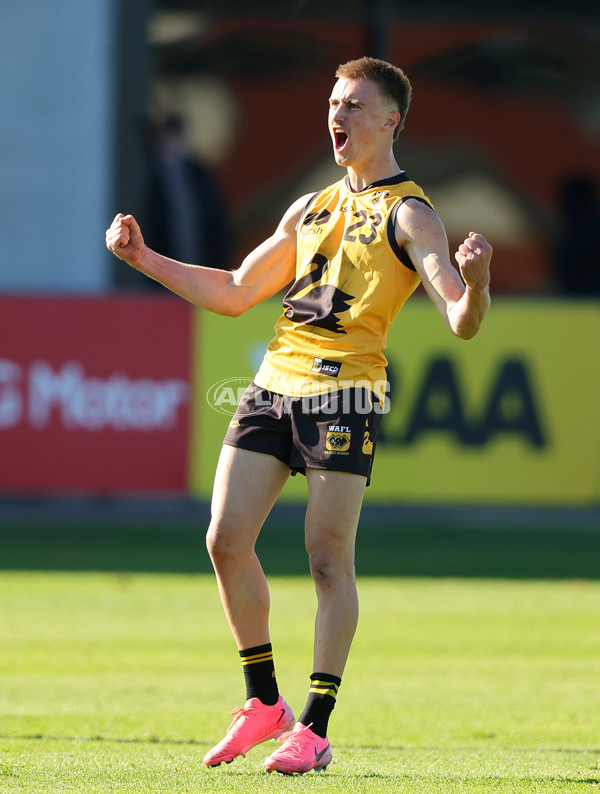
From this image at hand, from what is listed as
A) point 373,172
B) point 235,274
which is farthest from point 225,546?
point 373,172

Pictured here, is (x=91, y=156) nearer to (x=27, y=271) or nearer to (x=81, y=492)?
(x=27, y=271)

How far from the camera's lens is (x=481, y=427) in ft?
40.9

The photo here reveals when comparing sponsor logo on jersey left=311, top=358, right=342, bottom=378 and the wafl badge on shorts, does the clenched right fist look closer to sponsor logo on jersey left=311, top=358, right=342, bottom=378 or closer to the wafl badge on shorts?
sponsor logo on jersey left=311, top=358, right=342, bottom=378

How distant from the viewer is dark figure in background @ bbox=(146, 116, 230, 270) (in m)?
14.9

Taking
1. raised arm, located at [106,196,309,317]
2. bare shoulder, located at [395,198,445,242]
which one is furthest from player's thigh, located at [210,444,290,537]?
bare shoulder, located at [395,198,445,242]

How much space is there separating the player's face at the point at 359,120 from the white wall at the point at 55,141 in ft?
36.5

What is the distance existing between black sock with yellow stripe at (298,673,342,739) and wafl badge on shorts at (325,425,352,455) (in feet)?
2.59

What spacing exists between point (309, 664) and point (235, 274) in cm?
277

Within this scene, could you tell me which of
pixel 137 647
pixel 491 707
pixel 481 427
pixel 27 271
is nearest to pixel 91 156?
pixel 27 271

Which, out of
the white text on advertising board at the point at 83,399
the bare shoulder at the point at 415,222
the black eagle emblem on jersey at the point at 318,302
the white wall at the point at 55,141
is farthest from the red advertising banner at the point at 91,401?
the bare shoulder at the point at 415,222

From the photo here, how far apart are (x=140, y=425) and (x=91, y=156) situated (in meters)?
4.92

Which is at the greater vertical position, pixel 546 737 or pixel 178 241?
pixel 178 241

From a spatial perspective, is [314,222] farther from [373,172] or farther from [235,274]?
[235,274]

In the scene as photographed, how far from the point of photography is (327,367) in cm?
518
